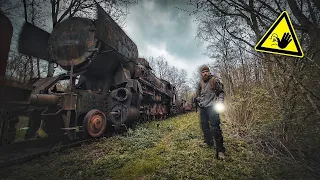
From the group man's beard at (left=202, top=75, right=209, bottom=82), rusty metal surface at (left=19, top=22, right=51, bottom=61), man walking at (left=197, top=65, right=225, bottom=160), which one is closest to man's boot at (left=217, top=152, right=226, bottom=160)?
man walking at (left=197, top=65, right=225, bottom=160)

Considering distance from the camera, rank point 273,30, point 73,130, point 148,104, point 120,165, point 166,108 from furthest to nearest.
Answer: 1. point 166,108
2. point 148,104
3. point 73,130
4. point 120,165
5. point 273,30

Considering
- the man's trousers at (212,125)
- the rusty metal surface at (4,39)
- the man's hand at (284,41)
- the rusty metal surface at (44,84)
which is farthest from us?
the rusty metal surface at (44,84)

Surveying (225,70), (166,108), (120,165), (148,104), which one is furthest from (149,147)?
(166,108)

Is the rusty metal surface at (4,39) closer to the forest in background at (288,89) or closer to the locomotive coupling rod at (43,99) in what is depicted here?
the locomotive coupling rod at (43,99)

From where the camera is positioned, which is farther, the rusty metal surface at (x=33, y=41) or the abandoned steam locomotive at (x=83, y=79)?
the rusty metal surface at (x=33, y=41)

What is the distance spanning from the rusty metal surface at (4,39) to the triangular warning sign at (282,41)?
136 inches

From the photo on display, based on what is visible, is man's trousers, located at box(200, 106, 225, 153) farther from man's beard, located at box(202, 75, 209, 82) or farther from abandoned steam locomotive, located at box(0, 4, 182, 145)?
abandoned steam locomotive, located at box(0, 4, 182, 145)

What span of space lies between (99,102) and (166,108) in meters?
8.66

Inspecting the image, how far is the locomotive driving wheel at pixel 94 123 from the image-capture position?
5.06m

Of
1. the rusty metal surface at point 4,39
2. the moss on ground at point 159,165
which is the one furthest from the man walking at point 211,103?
the rusty metal surface at point 4,39

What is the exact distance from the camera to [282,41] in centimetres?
211

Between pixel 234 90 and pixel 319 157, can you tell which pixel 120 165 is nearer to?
pixel 319 157

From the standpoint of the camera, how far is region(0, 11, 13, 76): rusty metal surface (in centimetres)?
278

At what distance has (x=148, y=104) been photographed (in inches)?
400
